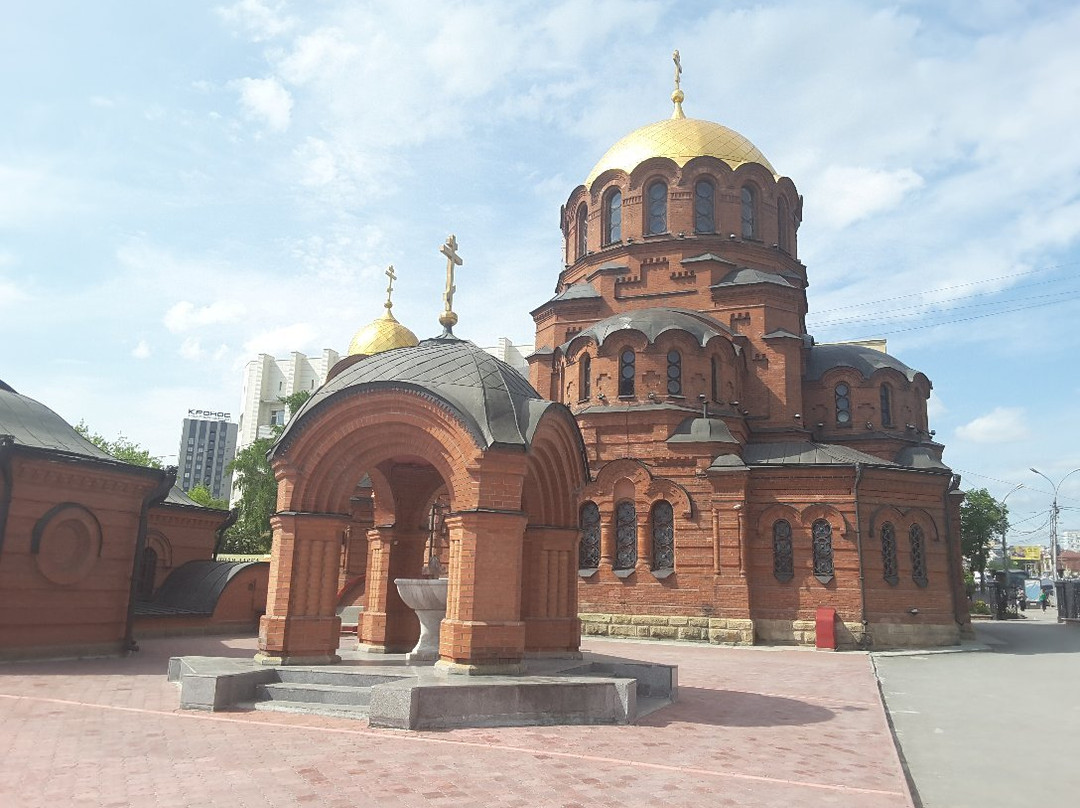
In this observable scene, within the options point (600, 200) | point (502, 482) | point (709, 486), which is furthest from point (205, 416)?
point (502, 482)

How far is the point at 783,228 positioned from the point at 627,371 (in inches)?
375

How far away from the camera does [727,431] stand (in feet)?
69.8

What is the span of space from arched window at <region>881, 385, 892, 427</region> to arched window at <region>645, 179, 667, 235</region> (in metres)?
8.81

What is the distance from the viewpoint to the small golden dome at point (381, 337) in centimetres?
3394

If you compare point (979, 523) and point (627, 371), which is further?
point (979, 523)

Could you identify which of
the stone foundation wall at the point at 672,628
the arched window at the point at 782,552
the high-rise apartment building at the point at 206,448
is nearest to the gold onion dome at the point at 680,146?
the arched window at the point at 782,552

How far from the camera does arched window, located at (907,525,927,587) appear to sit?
2081 cm

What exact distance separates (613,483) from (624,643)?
430 centimetres

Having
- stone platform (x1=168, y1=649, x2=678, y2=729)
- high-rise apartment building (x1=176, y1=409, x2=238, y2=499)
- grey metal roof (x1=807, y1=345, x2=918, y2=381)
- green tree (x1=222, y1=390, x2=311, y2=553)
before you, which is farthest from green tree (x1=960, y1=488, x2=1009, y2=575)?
high-rise apartment building (x1=176, y1=409, x2=238, y2=499)

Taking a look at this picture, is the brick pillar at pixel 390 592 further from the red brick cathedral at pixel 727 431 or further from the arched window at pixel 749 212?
the arched window at pixel 749 212

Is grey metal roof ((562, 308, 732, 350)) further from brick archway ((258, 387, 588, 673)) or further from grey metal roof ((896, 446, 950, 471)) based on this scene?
brick archway ((258, 387, 588, 673))

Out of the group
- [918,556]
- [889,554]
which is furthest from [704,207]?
[918,556]

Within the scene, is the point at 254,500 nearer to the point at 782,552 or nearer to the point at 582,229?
the point at 582,229

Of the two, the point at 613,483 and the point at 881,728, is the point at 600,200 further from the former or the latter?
the point at 881,728
